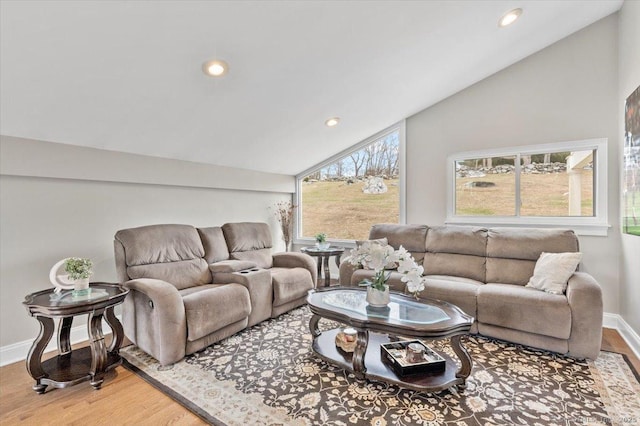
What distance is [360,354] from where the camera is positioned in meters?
2.09

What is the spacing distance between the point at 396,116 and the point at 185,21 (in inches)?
121

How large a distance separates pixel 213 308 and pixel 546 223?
3.72m

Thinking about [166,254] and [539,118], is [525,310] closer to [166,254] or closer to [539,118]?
[539,118]

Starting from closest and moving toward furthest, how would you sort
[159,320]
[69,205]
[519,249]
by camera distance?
1. [159,320]
2. [69,205]
3. [519,249]

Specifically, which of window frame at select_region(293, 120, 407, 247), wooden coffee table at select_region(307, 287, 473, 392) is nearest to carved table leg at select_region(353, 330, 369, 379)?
wooden coffee table at select_region(307, 287, 473, 392)

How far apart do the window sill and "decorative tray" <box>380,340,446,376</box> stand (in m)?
2.35

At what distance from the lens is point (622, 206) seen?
9.80 feet

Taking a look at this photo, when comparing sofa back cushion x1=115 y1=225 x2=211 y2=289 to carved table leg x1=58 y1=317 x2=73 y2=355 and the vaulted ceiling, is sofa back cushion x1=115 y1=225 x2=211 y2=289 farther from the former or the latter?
the vaulted ceiling

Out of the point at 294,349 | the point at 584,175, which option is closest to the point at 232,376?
the point at 294,349

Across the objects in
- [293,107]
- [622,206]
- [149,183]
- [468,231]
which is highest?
[293,107]

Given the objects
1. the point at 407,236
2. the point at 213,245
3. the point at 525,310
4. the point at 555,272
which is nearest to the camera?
the point at 525,310

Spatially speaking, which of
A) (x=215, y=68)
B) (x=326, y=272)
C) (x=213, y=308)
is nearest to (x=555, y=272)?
(x=326, y=272)

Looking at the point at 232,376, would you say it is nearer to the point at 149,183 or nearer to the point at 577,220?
the point at 149,183

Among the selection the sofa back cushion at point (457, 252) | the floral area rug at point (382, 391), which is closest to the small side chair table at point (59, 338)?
the floral area rug at point (382, 391)
